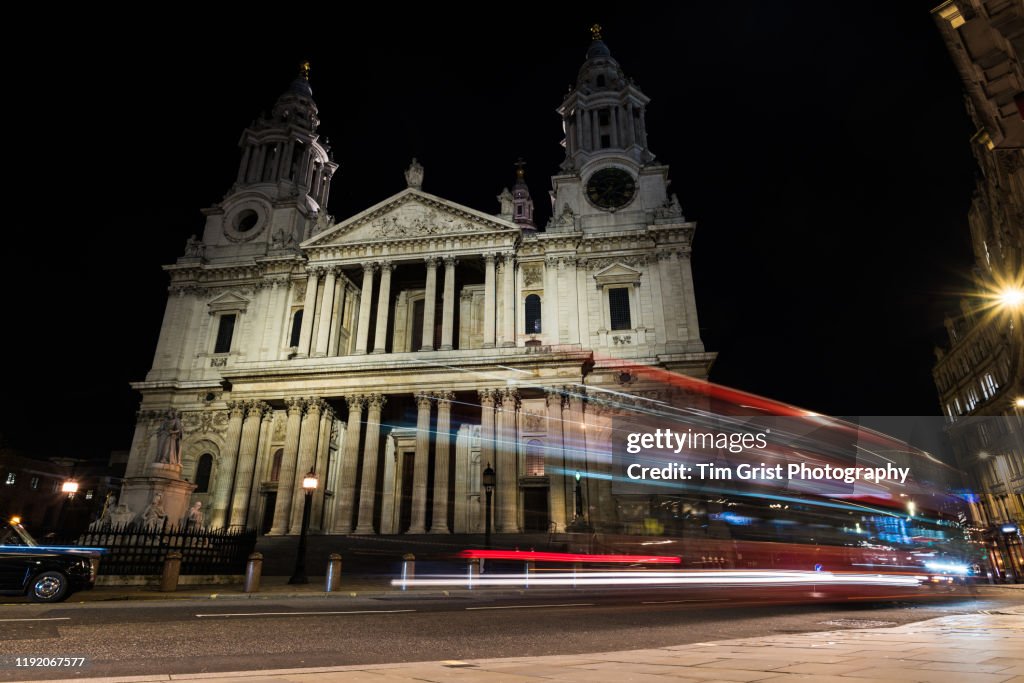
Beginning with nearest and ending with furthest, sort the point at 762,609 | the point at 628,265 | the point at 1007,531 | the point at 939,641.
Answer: the point at 939,641, the point at 762,609, the point at 1007,531, the point at 628,265

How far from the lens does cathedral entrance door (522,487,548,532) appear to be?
31000 millimetres

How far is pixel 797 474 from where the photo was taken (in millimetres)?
20359

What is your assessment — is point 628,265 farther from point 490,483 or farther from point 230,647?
point 230,647

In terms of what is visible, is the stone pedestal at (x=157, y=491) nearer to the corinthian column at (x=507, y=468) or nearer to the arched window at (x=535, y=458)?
the corinthian column at (x=507, y=468)

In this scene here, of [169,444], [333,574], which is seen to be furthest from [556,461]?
[169,444]

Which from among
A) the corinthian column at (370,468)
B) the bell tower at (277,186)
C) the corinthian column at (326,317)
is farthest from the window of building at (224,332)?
the corinthian column at (370,468)

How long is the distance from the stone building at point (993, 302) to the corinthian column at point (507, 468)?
764 inches

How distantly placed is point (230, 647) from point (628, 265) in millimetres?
31557

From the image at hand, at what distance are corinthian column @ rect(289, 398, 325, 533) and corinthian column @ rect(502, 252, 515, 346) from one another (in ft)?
35.1

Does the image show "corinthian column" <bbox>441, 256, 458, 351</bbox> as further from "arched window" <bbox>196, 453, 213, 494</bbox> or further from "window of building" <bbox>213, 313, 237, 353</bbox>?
"arched window" <bbox>196, 453, 213, 494</bbox>

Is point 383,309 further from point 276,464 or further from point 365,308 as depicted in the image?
point 276,464

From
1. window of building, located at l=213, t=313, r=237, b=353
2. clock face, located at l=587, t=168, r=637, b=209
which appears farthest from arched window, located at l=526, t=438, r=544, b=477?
window of building, located at l=213, t=313, r=237, b=353

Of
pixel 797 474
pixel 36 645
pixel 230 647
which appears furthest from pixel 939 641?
pixel 797 474

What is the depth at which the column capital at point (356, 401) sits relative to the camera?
1180 inches
